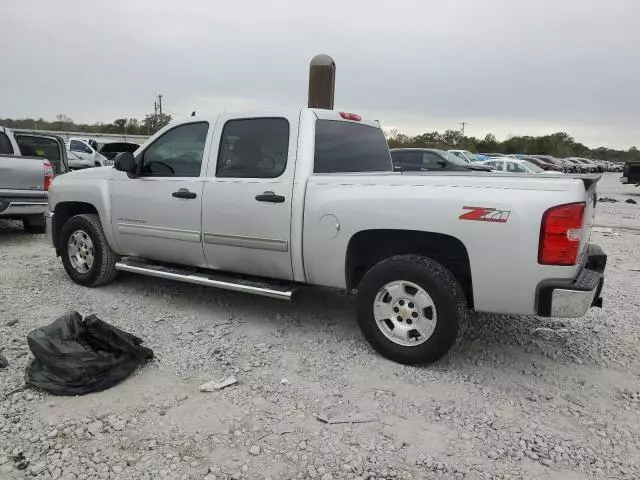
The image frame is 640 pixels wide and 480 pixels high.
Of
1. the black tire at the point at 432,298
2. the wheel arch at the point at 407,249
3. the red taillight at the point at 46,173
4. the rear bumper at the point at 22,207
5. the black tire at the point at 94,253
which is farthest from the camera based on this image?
the red taillight at the point at 46,173

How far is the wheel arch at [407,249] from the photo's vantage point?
380cm

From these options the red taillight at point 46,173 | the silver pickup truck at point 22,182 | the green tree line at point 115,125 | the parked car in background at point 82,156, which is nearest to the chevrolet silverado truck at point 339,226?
the silver pickup truck at point 22,182

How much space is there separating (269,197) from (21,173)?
570 cm

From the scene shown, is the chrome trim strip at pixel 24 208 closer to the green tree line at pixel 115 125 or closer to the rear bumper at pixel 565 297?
the rear bumper at pixel 565 297

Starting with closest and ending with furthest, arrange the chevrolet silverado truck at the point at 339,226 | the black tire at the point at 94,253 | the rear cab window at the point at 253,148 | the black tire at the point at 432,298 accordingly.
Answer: the chevrolet silverado truck at the point at 339,226 < the black tire at the point at 432,298 < the rear cab window at the point at 253,148 < the black tire at the point at 94,253

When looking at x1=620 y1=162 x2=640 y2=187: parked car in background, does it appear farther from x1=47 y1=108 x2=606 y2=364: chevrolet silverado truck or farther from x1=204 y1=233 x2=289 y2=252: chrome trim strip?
x1=204 y1=233 x2=289 y2=252: chrome trim strip

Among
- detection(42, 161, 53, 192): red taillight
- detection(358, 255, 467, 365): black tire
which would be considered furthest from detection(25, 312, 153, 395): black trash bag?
detection(42, 161, 53, 192): red taillight

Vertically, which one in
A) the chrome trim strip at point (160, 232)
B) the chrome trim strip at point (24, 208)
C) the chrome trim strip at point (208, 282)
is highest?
the chrome trim strip at point (160, 232)

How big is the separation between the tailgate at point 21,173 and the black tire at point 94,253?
300 centimetres

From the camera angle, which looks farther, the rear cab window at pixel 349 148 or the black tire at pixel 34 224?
the black tire at pixel 34 224

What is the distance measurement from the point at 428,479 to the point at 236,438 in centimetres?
106

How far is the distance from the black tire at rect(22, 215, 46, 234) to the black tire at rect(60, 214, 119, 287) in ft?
12.4

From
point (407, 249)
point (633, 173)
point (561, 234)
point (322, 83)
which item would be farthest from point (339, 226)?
point (633, 173)

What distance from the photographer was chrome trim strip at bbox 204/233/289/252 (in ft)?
13.8
